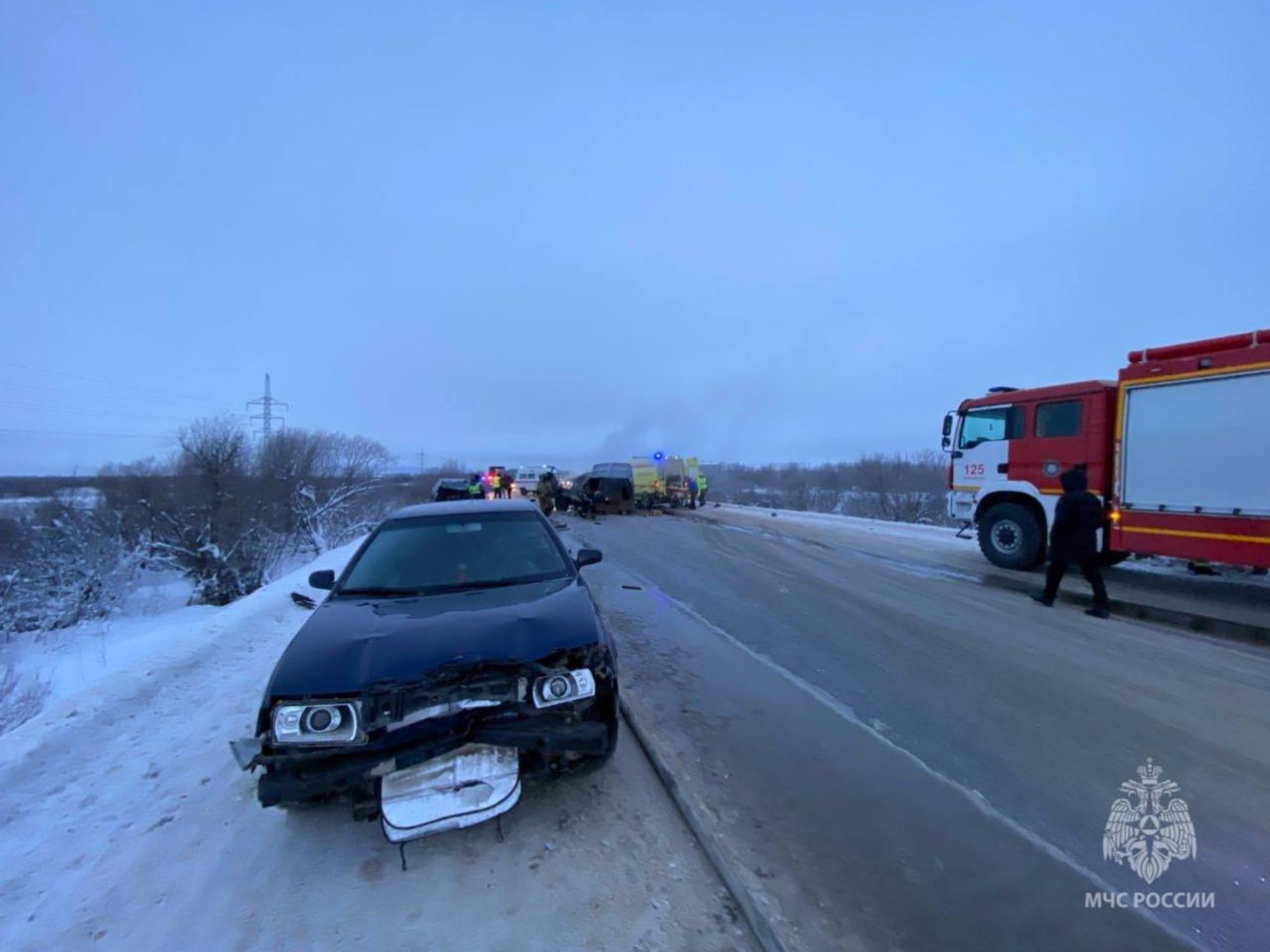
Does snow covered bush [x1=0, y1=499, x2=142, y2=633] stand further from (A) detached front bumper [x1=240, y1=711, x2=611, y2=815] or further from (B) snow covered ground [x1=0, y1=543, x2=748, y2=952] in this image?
(A) detached front bumper [x1=240, y1=711, x2=611, y2=815]

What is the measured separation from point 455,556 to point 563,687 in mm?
1705

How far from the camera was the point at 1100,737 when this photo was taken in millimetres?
3912

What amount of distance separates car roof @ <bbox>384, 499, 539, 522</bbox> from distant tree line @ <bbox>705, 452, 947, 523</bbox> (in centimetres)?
1951

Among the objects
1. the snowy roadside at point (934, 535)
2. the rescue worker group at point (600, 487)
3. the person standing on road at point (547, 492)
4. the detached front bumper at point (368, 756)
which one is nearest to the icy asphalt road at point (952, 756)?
the detached front bumper at point (368, 756)

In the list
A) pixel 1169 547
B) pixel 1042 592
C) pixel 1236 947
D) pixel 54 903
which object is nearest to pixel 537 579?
pixel 54 903

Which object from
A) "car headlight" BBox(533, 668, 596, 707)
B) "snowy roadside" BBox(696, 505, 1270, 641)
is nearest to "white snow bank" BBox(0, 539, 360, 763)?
"car headlight" BBox(533, 668, 596, 707)

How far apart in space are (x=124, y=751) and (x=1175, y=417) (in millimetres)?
11634

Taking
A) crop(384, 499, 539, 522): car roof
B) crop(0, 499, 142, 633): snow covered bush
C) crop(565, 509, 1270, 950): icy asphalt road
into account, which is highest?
crop(384, 499, 539, 522): car roof

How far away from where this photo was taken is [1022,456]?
9.64m

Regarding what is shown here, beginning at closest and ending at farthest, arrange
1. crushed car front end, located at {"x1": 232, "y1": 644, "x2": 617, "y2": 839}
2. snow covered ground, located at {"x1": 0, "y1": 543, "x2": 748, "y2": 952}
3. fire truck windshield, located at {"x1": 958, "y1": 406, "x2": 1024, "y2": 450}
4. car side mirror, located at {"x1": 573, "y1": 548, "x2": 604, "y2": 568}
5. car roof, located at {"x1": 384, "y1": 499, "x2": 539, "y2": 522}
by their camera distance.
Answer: snow covered ground, located at {"x1": 0, "y1": 543, "x2": 748, "y2": 952}, crushed car front end, located at {"x1": 232, "y1": 644, "x2": 617, "y2": 839}, car side mirror, located at {"x1": 573, "y1": 548, "x2": 604, "y2": 568}, car roof, located at {"x1": 384, "y1": 499, "x2": 539, "y2": 522}, fire truck windshield, located at {"x1": 958, "y1": 406, "x2": 1024, "y2": 450}

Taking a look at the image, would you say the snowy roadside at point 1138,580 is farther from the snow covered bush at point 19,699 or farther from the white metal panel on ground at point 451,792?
the snow covered bush at point 19,699

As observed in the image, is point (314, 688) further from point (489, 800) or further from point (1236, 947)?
point (1236, 947)

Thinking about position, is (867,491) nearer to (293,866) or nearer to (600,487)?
(600,487)

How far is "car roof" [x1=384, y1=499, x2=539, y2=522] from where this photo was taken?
479cm
